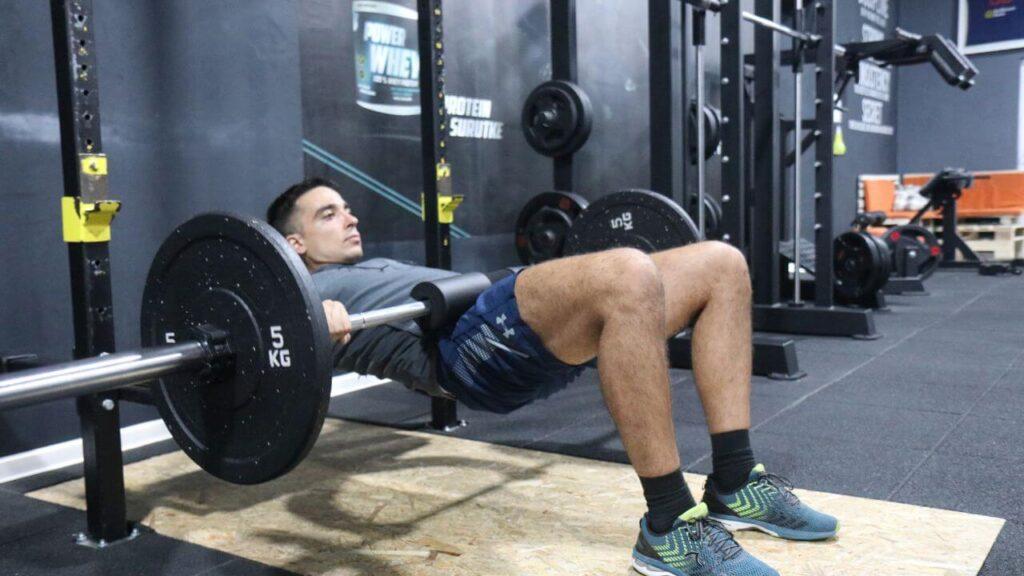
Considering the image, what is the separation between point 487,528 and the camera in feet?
6.11

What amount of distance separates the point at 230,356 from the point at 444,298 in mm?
491

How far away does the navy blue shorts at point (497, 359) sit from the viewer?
167 centimetres

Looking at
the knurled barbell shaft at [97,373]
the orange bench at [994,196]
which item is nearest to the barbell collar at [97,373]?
the knurled barbell shaft at [97,373]

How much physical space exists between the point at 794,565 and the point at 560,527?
49 centimetres

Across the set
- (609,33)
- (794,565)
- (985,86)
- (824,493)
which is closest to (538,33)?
(609,33)

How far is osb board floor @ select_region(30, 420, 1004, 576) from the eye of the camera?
5.43 feet

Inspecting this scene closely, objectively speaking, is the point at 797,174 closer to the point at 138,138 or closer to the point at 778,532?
the point at 778,532

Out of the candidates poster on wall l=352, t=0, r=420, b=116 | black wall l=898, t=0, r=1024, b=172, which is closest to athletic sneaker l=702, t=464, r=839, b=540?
poster on wall l=352, t=0, r=420, b=116

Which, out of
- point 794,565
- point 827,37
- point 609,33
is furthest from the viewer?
point 609,33

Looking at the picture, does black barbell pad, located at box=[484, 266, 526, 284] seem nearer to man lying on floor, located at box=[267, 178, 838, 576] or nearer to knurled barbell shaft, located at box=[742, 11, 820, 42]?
man lying on floor, located at box=[267, 178, 838, 576]

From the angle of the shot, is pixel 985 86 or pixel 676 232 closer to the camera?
pixel 676 232

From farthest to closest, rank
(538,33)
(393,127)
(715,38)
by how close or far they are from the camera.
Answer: (715,38)
(538,33)
(393,127)

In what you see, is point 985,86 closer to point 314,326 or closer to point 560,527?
point 560,527

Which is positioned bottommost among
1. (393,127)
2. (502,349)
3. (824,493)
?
(824,493)
